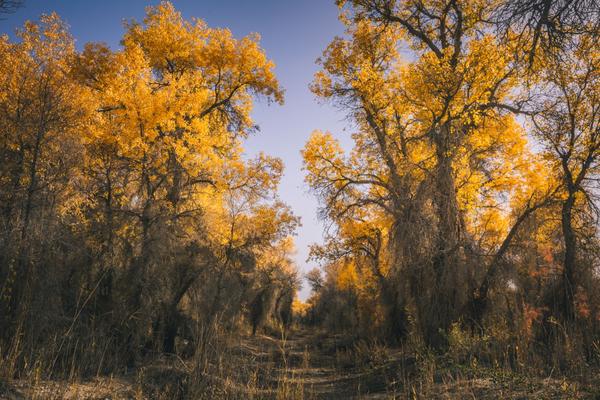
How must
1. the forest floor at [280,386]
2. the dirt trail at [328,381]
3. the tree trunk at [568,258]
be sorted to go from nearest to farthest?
the forest floor at [280,386] < the dirt trail at [328,381] < the tree trunk at [568,258]

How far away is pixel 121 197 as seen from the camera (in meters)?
10.1

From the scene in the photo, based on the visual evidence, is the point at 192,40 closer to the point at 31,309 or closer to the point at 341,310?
the point at 31,309

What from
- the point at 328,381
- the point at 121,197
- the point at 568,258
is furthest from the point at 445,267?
the point at 121,197

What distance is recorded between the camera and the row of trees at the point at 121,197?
6727 millimetres

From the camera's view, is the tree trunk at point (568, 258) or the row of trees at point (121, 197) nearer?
the row of trees at point (121, 197)

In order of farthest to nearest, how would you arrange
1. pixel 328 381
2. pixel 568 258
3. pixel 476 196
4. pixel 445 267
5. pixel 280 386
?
pixel 476 196, pixel 328 381, pixel 445 267, pixel 568 258, pixel 280 386

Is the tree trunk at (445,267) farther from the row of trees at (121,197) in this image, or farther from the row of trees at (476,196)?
the row of trees at (121,197)

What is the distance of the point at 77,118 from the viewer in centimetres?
Result: 915

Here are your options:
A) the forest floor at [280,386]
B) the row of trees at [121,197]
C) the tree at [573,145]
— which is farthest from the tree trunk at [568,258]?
the row of trees at [121,197]

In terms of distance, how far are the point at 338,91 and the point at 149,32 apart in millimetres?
Answer: 8030

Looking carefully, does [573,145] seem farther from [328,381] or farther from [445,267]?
[328,381]

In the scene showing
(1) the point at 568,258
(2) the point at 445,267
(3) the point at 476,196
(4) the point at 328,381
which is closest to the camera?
(1) the point at 568,258

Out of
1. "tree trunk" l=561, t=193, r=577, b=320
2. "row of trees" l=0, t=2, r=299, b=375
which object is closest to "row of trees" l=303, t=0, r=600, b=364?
"tree trunk" l=561, t=193, r=577, b=320

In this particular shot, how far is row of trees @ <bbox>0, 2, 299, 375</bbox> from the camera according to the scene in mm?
6727
